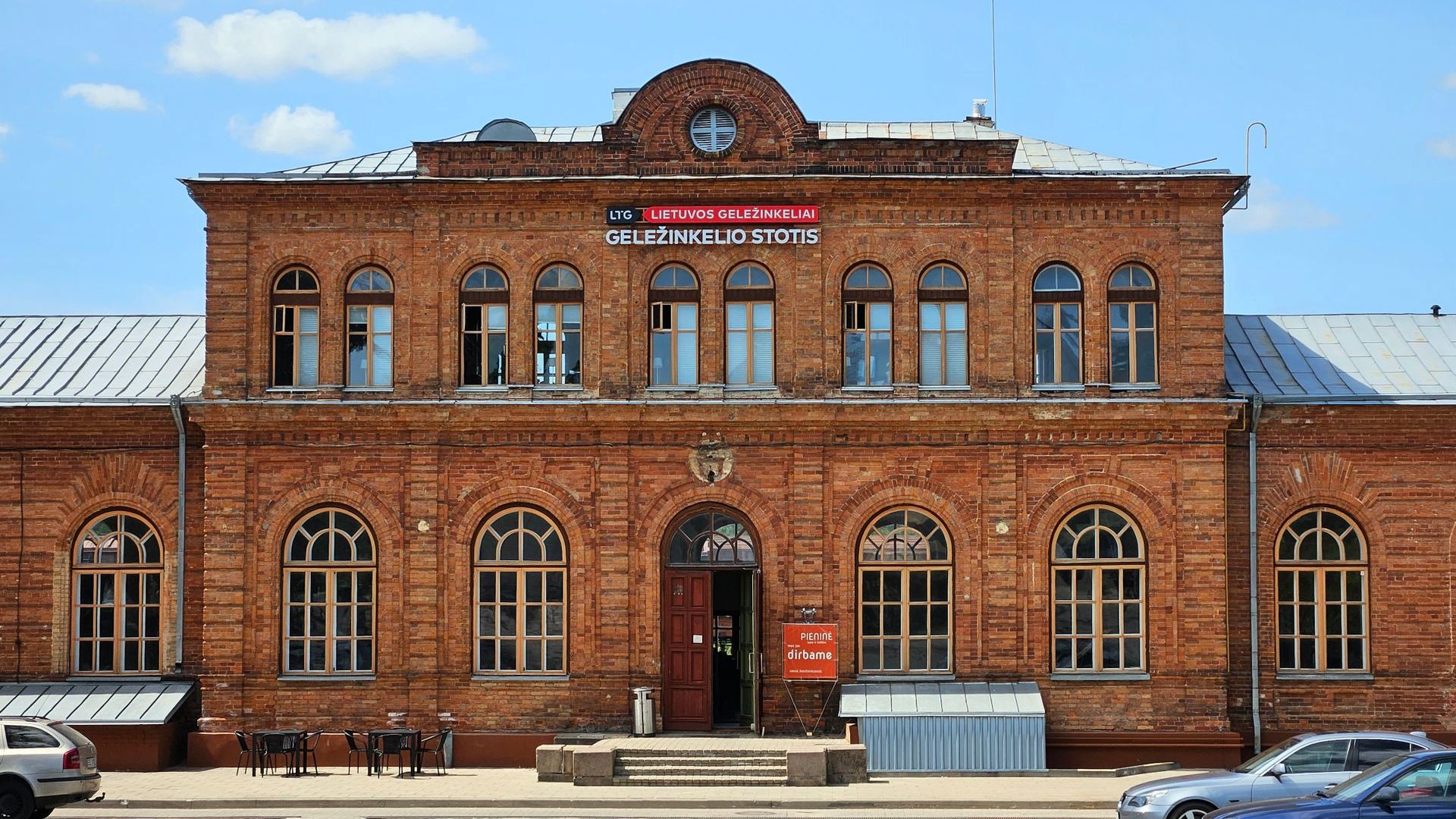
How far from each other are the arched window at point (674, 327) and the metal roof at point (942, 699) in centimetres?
586

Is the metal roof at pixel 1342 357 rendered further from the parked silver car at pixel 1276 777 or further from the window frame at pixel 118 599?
the window frame at pixel 118 599

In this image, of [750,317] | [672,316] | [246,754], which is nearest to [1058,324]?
[750,317]

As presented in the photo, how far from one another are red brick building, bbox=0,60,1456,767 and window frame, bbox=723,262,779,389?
7cm

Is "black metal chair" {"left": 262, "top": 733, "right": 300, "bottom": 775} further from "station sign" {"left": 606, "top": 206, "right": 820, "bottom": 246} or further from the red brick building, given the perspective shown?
"station sign" {"left": 606, "top": 206, "right": 820, "bottom": 246}

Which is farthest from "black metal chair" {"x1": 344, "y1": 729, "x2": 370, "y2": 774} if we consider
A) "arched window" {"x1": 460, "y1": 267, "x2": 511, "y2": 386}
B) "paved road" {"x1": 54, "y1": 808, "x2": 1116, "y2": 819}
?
"arched window" {"x1": 460, "y1": 267, "x2": 511, "y2": 386}

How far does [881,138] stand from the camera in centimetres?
2711

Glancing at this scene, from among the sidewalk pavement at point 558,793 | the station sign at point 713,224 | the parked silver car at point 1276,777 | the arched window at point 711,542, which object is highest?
the station sign at point 713,224

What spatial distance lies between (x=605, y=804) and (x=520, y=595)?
494cm

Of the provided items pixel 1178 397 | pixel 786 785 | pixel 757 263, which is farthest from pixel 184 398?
pixel 1178 397

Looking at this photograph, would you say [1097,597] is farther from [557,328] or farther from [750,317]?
[557,328]

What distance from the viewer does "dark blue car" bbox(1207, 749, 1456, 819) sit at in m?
16.3

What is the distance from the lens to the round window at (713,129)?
88.2ft

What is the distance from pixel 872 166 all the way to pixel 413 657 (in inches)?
434

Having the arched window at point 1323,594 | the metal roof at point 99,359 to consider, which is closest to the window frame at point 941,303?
the arched window at point 1323,594
